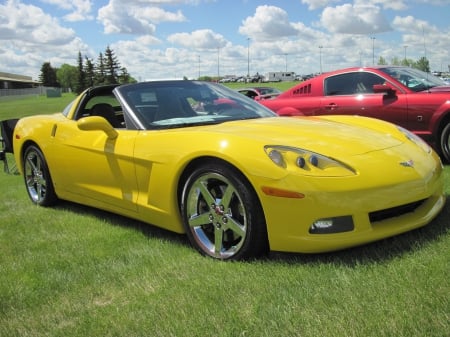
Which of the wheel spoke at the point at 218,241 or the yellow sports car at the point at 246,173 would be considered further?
the wheel spoke at the point at 218,241

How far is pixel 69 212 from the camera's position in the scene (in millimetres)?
5215

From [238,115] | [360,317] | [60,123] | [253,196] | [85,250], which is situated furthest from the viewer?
[60,123]

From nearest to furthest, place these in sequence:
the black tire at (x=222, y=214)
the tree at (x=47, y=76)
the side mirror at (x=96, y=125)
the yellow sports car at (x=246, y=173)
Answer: the yellow sports car at (x=246, y=173)
the black tire at (x=222, y=214)
the side mirror at (x=96, y=125)
the tree at (x=47, y=76)

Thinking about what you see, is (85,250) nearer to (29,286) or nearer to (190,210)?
(29,286)

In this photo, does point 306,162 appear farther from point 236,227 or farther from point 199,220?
point 199,220

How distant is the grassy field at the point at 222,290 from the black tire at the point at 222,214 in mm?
99

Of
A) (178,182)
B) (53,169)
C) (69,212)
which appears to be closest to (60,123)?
(53,169)

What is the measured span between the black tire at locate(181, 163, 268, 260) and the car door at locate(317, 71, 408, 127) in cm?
418

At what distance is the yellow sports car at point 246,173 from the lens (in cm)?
309

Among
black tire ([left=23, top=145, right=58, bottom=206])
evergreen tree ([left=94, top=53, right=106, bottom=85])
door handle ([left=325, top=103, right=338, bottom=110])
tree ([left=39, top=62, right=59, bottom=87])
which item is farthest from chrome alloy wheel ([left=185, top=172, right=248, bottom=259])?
tree ([left=39, top=62, right=59, bottom=87])

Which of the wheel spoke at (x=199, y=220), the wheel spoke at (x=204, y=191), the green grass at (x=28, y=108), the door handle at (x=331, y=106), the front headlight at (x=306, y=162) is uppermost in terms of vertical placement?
the door handle at (x=331, y=106)

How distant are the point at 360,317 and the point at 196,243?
57.7 inches

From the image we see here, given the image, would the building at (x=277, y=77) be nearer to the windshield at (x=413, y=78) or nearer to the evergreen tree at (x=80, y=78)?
Answer: the evergreen tree at (x=80, y=78)

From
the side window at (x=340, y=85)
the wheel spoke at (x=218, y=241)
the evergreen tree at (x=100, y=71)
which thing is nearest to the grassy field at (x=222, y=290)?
the wheel spoke at (x=218, y=241)
